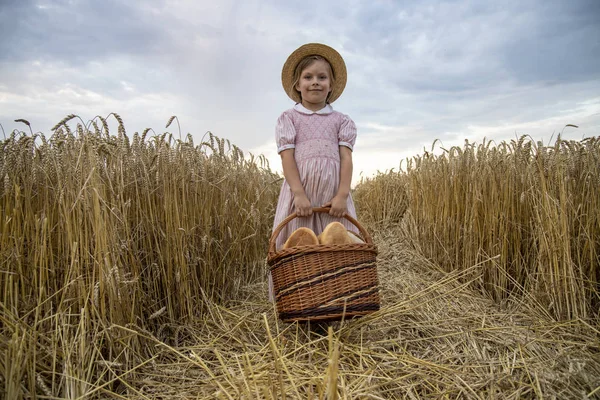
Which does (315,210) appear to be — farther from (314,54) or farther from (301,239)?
(314,54)

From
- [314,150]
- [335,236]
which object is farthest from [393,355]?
[314,150]

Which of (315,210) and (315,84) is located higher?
(315,84)

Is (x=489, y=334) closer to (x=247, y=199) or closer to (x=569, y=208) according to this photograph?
(x=569, y=208)

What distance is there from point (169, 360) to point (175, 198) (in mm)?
715

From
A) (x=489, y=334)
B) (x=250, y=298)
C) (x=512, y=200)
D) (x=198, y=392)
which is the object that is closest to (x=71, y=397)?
(x=198, y=392)

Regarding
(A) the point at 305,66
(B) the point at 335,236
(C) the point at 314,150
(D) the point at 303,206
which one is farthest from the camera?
(A) the point at 305,66

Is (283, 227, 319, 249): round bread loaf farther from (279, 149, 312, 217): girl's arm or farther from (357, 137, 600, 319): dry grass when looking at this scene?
(357, 137, 600, 319): dry grass

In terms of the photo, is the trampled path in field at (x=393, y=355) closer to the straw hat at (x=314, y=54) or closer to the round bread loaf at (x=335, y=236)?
the round bread loaf at (x=335, y=236)

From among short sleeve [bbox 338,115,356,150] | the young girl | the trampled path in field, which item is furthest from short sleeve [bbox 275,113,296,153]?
the trampled path in field

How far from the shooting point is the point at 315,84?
2.09 m

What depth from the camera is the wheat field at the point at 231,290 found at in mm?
1360

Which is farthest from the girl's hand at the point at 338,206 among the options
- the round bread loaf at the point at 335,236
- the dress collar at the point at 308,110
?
the dress collar at the point at 308,110

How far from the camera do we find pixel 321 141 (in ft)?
6.84

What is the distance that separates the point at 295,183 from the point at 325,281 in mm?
587
